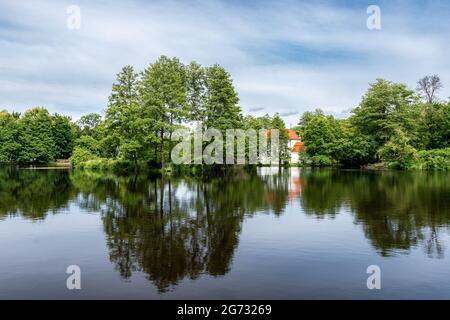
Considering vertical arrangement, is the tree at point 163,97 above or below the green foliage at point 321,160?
above

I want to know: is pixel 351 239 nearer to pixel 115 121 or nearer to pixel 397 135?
pixel 115 121

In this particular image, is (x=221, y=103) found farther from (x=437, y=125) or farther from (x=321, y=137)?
(x=437, y=125)

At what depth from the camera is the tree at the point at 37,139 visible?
73875 millimetres

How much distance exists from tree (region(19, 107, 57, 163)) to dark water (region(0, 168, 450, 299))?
60107 millimetres

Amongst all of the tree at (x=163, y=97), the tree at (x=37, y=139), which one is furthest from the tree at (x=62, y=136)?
the tree at (x=163, y=97)

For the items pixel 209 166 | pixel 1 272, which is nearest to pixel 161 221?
pixel 1 272

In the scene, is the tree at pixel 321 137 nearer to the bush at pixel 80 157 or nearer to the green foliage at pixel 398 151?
the green foliage at pixel 398 151

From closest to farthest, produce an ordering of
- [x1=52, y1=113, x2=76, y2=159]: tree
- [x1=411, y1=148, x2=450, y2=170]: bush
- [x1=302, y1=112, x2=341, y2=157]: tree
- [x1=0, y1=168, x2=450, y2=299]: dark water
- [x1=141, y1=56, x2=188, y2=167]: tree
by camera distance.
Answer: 1. [x1=0, y1=168, x2=450, y2=299]: dark water
2. [x1=141, y1=56, x2=188, y2=167]: tree
3. [x1=411, y1=148, x2=450, y2=170]: bush
4. [x1=302, y1=112, x2=341, y2=157]: tree
5. [x1=52, y1=113, x2=76, y2=159]: tree

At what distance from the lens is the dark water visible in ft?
25.1

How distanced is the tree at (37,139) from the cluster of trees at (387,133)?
4825 cm

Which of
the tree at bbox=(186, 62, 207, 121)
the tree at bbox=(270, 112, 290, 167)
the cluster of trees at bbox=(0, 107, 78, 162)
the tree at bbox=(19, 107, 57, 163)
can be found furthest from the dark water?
the cluster of trees at bbox=(0, 107, 78, 162)

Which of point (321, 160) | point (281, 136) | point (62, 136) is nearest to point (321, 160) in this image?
point (321, 160)

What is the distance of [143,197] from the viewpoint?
21.7 m

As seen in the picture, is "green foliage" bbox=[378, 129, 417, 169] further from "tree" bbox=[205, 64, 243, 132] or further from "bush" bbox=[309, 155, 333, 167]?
"tree" bbox=[205, 64, 243, 132]
